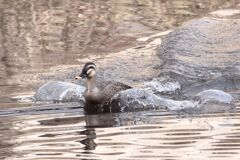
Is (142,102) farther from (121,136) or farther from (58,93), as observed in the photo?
(121,136)

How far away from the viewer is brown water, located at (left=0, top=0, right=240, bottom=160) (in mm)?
9898

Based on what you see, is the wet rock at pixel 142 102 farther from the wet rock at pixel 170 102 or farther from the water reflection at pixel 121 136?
the water reflection at pixel 121 136

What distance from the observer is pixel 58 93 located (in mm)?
13453

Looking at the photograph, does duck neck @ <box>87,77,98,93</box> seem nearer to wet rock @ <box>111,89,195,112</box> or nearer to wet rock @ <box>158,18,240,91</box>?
wet rock @ <box>111,89,195,112</box>

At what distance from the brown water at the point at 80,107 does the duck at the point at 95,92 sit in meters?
0.23

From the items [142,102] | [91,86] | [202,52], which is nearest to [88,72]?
[91,86]

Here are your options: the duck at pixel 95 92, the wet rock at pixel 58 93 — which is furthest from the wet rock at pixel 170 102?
the wet rock at pixel 58 93

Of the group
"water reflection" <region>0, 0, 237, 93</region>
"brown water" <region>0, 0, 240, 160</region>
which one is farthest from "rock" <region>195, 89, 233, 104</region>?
"water reflection" <region>0, 0, 237, 93</region>

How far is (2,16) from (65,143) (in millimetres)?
10601

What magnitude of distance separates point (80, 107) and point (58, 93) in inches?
23.7

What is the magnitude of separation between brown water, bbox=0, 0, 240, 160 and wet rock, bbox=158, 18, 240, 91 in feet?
4.44

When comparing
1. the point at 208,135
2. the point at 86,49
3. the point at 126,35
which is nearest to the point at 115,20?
the point at 126,35

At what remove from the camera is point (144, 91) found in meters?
13.0

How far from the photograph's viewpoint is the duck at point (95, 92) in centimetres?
1288
